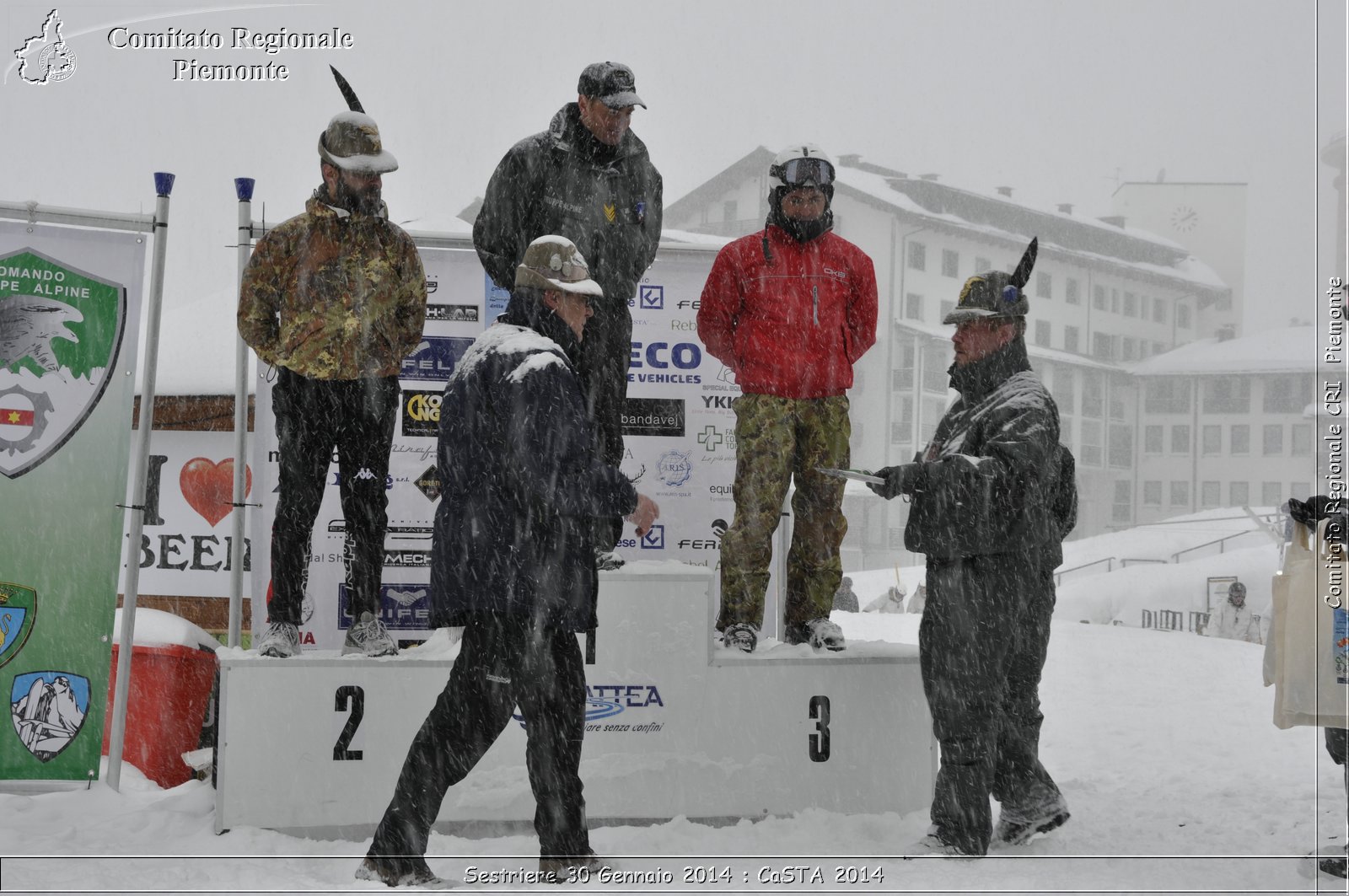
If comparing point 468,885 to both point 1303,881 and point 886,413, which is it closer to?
point 1303,881

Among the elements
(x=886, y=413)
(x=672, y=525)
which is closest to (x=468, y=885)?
(x=672, y=525)

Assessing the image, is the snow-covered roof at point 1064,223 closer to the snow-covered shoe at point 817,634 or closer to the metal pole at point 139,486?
the metal pole at point 139,486

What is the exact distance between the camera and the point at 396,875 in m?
3.52

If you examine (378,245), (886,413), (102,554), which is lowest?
(102,554)

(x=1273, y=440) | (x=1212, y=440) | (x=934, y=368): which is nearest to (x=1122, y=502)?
(x=1212, y=440)

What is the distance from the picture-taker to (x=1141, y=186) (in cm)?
5775

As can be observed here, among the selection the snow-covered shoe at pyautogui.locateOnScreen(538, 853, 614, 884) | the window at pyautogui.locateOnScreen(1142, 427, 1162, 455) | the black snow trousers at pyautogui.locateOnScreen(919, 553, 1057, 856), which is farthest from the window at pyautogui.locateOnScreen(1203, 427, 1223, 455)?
the snow-covered shoe at pyautogui.locateOnScreen(538, 853, 614, 884)

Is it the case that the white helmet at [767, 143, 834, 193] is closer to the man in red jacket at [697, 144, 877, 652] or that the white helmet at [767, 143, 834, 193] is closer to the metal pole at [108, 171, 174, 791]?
the man in red jacket at [697, 144, 877, 652]

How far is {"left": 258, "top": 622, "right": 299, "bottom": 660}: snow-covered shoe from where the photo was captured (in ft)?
14.5

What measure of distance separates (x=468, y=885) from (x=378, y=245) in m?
2.31

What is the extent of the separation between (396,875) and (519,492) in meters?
1.16

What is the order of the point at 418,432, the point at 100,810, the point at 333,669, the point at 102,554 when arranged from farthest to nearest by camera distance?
the point at 418,432 → the point at 102,554 → the point at 100,810 → the point at 333,669

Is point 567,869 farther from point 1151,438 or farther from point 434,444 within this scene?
point 1151,438

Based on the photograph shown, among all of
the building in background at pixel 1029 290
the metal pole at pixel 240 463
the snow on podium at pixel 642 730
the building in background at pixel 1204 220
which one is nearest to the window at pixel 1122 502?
the building in background at pixel 1029 290
